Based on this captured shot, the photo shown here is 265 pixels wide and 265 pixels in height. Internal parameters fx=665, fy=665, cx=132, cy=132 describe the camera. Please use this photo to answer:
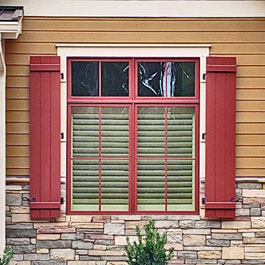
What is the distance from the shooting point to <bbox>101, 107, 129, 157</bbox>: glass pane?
7.14m

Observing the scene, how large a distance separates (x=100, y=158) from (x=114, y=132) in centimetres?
32

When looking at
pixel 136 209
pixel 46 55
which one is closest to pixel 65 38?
pixel 46 55

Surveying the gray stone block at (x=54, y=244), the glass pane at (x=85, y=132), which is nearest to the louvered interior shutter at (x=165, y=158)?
the glass pane at (x=85, y=132)

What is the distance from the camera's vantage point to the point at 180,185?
7.19 metres

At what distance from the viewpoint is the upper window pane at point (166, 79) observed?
713 cm

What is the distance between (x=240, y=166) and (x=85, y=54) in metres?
2.04

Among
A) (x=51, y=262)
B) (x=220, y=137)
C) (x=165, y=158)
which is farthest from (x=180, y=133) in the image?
(x=51, y=262)

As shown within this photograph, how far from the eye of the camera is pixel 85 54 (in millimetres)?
7043

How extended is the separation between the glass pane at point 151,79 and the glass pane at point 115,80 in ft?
0.49

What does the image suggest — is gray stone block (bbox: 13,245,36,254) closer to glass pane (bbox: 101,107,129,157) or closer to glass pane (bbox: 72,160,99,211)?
glass pane (bbox: 72,160,99,211)

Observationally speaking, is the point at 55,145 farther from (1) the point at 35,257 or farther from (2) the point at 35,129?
(1) the point at 35,257

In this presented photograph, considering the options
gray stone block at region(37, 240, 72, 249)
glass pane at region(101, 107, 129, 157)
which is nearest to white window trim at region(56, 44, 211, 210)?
glass pane at region(101, 107, 129, 157)

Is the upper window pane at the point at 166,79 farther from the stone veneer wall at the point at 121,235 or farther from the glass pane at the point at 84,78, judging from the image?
the stone veneer wall at the point at 121,235

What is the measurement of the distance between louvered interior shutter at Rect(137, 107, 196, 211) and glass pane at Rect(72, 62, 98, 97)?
0.58m
